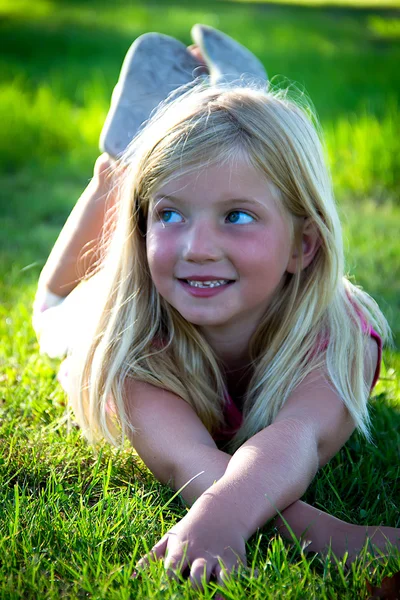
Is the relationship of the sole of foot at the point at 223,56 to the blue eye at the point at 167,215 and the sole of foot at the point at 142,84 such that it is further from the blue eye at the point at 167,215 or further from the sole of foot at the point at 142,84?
the blue eye at the point at 167,215

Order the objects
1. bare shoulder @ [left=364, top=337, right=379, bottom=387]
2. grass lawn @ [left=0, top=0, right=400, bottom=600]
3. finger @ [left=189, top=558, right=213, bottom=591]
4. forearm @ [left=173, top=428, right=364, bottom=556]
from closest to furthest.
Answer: finger @ [left=189, top=558, right=213, bottom=591] → grass lawn @ [left=0, top=0, right=400, bottom=600] → forearm @ [left=173, top=428, right=364, bottom=556] → bare shoulder @ [left=364, top=337, right=379, bottom=387]

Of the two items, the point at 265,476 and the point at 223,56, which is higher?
the point at 223,56

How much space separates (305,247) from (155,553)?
1068 mm

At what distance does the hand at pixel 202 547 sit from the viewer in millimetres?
1734

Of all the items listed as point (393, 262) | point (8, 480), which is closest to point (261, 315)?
point (8, 480)

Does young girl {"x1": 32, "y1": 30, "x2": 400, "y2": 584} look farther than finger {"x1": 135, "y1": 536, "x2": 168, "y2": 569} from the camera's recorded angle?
Yes

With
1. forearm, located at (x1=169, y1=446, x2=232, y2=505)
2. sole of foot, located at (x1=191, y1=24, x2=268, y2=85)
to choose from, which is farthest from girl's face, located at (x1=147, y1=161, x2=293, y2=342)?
sole of foot, located at (x1=191, y1=24, x2=268, y2=85)

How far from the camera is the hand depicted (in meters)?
1.73

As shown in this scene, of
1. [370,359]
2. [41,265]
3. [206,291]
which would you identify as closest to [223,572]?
[206,291]

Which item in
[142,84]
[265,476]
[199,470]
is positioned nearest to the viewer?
[265,476]

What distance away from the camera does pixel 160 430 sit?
7.38 ft

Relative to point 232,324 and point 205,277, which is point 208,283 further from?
point 232,324

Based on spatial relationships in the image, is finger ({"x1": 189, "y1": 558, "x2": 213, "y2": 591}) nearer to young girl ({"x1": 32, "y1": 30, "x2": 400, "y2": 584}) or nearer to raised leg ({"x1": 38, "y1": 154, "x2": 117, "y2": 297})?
young girl ({"x1": 32, "y1": 30, "x2": 400, "y2": 584})

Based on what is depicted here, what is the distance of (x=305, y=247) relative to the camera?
8.13ft
